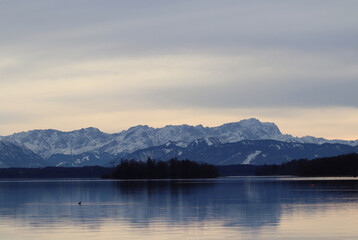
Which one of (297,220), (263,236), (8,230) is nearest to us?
(263,236)

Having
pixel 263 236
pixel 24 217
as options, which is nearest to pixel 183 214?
pixel 24 217

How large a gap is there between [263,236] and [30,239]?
18886 mm

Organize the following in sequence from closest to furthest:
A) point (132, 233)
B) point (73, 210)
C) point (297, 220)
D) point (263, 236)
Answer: point (263, 236) < point (132, 233) < point (297, 220) < point (73, 210)

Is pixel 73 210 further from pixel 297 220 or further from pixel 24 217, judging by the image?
pixel 297 220

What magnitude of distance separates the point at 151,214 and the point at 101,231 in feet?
56.8

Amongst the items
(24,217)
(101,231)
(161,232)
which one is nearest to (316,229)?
(161,232)

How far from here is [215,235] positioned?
54.0 m

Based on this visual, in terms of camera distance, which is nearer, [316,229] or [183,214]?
[316,229]

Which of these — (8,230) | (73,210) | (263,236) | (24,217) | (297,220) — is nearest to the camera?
(263,236)

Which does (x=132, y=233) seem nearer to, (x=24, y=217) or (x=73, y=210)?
(x=24, y=217)

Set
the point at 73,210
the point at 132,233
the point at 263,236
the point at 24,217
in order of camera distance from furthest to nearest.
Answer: the point at 73,210
the point at 24,217
the point at 132,233
the point at 263,236

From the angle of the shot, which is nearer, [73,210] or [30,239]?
[30,239]

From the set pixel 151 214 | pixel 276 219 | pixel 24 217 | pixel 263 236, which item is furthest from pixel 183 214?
pixel 263 236

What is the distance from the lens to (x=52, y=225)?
64.9 metres
